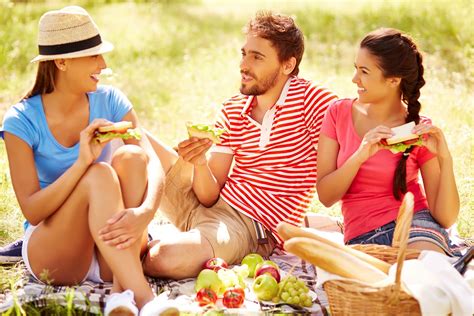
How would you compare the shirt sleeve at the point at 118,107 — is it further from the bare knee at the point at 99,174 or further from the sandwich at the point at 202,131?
the bare knee at the point at 99,174

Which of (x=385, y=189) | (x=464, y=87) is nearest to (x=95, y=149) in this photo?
(x=385, y=189)

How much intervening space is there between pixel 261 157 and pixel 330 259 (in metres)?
1.41

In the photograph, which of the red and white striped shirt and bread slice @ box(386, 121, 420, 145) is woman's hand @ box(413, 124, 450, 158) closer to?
bread slice @ box(386, 121, 420, 145)

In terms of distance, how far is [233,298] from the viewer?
4148 millimetres

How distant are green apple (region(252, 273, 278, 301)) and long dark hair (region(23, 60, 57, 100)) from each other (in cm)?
156

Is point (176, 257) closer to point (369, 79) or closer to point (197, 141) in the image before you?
point (197, 141)

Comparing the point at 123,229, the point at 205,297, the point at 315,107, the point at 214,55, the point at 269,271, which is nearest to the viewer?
the point at 123,229

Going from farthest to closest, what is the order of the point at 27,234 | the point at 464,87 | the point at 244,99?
the point at 464,87 → the point at 244,99 → the point at 27,234

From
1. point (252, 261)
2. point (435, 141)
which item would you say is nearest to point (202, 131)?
point (252, 261)

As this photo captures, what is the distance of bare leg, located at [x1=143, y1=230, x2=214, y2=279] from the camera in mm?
4566

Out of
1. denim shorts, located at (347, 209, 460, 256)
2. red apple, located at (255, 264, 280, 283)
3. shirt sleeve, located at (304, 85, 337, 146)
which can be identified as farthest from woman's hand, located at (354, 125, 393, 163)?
red apple, located at (255, 264, 280, 283)

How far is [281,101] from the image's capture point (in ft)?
16.2

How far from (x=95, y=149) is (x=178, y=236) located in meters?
0.85

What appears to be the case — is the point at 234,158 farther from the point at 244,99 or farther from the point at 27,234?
the point at 27,234
